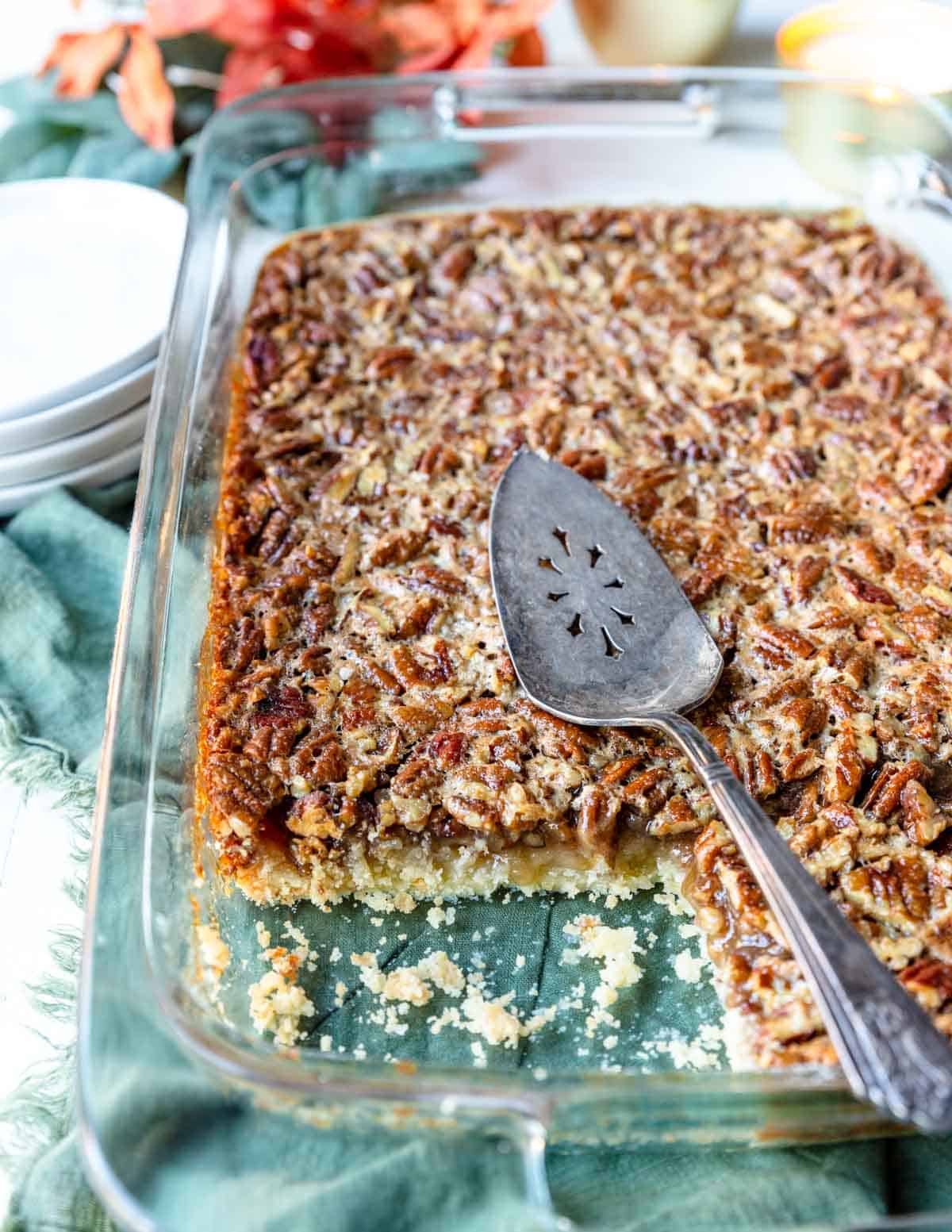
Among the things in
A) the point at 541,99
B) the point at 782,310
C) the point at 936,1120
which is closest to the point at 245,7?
the point at 541,99

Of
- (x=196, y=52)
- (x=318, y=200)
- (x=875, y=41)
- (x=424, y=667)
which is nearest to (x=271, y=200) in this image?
(x=318, y=200)

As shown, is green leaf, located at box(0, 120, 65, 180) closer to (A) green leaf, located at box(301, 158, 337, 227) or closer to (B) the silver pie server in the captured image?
(A) green leaf, located at box(301, 158, 337, 227)

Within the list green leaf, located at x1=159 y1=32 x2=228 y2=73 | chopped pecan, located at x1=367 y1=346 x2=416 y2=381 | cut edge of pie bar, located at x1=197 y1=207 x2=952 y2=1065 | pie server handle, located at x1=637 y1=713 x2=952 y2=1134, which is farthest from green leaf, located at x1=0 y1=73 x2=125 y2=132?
pie server handle, located at x1=637 y1=713 x2=952 y2=1134

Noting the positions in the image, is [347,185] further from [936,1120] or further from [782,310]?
[936,1120]

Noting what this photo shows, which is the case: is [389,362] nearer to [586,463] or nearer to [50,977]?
[586,463]

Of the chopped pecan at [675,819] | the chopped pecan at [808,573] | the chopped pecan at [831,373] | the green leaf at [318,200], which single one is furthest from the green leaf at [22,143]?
the chopped pecan at [675,819]

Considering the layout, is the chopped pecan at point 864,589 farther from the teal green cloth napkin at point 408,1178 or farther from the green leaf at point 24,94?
the green leaf at point 24,94
